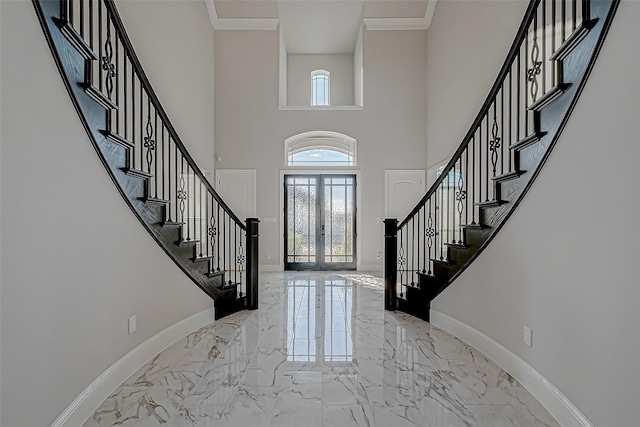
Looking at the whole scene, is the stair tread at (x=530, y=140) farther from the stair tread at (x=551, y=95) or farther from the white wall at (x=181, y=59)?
the white wall at (x=181, y=59)

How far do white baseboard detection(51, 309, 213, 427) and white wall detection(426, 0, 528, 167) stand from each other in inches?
180

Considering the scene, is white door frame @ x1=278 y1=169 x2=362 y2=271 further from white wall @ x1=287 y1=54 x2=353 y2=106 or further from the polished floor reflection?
the polished floor reflection

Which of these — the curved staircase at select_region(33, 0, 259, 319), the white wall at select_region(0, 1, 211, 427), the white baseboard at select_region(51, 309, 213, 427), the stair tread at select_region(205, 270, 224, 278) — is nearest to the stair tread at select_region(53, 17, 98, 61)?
the curved staircase at select_region(33, 0, 259, 319)

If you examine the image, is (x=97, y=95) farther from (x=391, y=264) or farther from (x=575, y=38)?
(x=391, y=264)

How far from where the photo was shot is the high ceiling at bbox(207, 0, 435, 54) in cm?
683

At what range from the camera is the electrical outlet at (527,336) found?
84.7 inches

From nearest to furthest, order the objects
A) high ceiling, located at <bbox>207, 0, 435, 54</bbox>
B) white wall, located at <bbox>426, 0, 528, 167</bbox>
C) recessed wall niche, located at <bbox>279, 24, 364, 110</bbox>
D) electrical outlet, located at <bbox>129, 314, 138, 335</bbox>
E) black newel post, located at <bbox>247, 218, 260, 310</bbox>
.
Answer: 1. electrical outlet, located at <bbox>129, 314, 138, 335</bbox>
2. black newel post, located at <bbox>247, 218, 260, 310</bbox>
3. white wall, located at <bbox>426, 0, 528, 167</bbox>
4. high ceiling, located at <bbox>207, 0, 435, 54</bbox>
5. recessed wall niche, located at <bbox>279, 24, 364, 110</bbox>

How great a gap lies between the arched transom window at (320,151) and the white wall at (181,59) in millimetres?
1705

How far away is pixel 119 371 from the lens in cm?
223

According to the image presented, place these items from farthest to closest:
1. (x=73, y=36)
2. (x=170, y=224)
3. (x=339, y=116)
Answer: (x=339, y=116)
(x=170, y=224)
(x=73, y=36)

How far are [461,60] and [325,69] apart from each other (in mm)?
3705

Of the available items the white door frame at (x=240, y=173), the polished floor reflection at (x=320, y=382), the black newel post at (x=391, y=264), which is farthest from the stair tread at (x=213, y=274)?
the white door frame at (x=240, y=173)

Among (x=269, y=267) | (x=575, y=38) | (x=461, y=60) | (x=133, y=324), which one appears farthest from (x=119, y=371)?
(x=461, y=60)

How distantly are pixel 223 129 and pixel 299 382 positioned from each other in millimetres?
5866
